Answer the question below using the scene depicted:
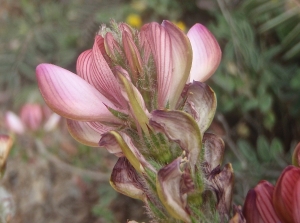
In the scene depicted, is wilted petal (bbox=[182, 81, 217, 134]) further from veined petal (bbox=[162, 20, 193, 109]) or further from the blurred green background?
the blurred green background

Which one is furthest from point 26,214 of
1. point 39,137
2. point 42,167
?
point 39,137

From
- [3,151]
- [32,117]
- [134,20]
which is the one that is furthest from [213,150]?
[134,20]

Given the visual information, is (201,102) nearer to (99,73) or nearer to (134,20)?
(99,73)

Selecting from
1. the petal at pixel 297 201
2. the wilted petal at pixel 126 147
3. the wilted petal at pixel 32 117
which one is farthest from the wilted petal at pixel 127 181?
the wilted petal at pixel 32 117

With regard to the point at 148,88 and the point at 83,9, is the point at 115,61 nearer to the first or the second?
the point at 148,88

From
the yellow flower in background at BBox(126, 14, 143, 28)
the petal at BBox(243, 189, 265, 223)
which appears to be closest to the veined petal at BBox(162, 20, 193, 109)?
the petal at BBox(243, 189, 265, 223)

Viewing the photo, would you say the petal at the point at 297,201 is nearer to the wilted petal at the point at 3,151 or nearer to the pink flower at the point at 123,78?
the pink flower at the point at 123,78
